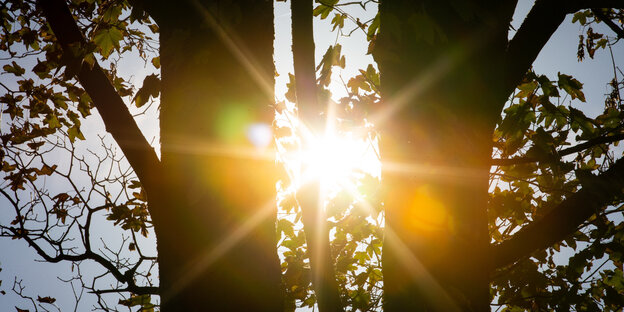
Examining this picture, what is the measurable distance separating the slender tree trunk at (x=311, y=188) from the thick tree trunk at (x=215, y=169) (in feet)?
0.72

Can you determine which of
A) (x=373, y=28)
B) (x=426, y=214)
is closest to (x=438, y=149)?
(x=426, y=214)

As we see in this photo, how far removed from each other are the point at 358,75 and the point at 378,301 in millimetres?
2155

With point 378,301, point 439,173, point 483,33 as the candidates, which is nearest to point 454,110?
point 439,173

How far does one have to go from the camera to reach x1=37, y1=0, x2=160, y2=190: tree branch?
4.35ft

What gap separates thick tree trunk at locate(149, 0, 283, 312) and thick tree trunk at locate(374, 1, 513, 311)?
21.2 inches

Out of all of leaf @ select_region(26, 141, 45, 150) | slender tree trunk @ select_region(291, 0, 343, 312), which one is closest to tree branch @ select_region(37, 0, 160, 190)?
slender tree trunk @ select_region(291, 0, 343, 312)

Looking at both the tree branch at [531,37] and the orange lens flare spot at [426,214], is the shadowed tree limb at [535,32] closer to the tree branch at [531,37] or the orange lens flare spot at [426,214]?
the tree branch at [531,37]

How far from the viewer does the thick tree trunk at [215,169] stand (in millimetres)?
1152

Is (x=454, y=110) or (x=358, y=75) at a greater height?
(x=358, y=75)

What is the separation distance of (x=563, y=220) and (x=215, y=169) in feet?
5.05

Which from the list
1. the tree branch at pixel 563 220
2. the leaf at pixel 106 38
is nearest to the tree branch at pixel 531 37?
the tree branch at pixel 563 220

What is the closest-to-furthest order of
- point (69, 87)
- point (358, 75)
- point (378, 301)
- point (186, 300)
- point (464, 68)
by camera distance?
1. point (186, 300)
2. point (464, 68)
3. point (378, 301)
4. point (358, 75)
5. point (69, 87)

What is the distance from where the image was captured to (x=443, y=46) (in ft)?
5.09

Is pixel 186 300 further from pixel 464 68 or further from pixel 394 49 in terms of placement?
pixel 464 68
